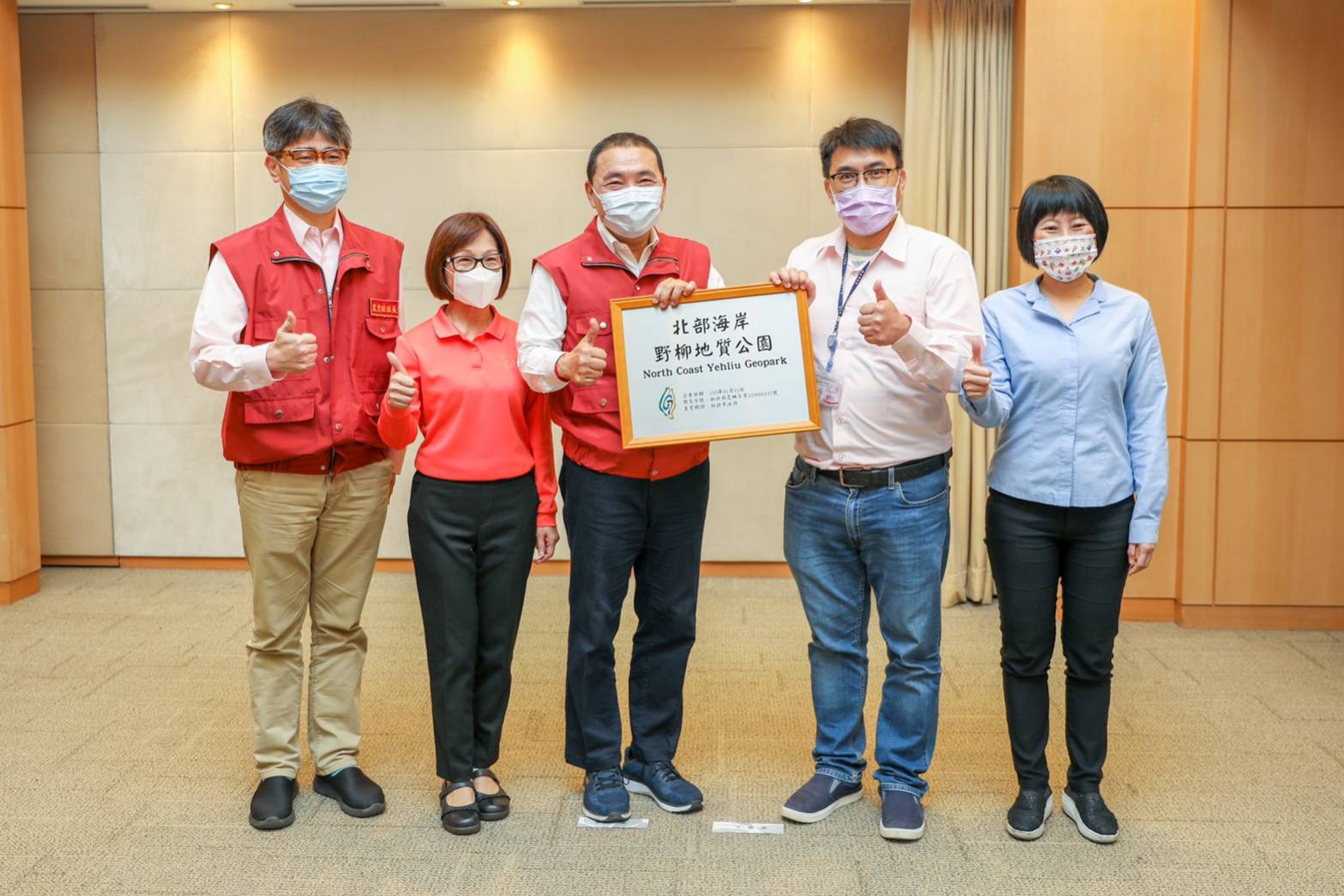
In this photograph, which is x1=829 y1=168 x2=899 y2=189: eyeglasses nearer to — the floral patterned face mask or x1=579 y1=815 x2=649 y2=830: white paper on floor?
the floral patterned face mask

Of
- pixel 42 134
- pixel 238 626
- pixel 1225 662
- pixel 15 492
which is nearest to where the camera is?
pixel 1225 662

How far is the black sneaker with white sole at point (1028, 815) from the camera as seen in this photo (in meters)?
3.12

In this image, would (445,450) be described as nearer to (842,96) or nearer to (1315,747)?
(1315,747)

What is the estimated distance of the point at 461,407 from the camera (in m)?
3.10

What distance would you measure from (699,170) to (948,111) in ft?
3.73

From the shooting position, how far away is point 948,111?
211 inches

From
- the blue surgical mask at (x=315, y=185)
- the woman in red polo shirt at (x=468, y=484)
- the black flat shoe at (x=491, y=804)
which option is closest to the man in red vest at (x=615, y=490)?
the woman in red polo shirt at (x=468, y=484)

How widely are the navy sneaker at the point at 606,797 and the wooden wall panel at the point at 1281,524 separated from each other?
3.02 metres

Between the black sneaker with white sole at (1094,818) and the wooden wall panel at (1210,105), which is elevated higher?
the wooden wall panel at (1210,105)

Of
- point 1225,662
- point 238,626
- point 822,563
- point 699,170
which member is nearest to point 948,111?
point 699,170

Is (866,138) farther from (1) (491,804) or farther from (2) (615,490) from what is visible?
(1) (491,804)

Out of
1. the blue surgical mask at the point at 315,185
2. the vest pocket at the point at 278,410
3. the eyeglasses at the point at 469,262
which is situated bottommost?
the vest pocket at the point at 278,410

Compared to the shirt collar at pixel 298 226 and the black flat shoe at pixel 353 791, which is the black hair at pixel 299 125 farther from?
the black flat shoe at pixel 353 791

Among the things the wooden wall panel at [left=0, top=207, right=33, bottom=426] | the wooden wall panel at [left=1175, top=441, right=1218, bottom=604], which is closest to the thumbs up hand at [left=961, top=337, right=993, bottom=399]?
the wooden wall panel at [left=1175, top=441, right=1218, bottom=604]
